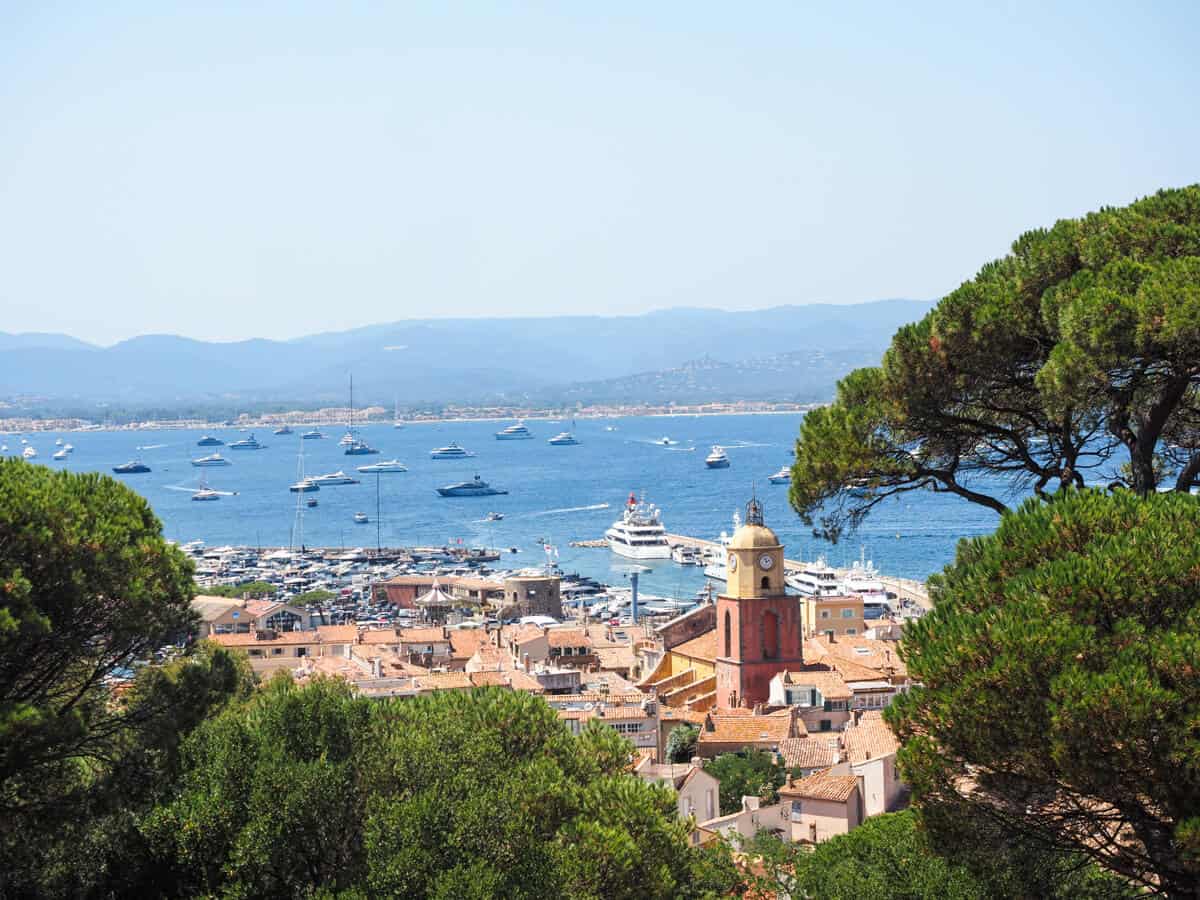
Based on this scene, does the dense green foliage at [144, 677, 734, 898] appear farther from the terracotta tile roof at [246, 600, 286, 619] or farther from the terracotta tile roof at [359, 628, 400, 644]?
the terracotta tile roof at [246, 600, 286, 619]

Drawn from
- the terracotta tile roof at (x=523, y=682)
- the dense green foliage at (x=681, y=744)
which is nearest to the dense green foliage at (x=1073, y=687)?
the dense green foliage at (x=681, y=744)

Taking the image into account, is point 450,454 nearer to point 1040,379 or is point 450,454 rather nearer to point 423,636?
point 423,636

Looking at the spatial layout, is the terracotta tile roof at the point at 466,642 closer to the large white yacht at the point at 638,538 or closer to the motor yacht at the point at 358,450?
the large white yacht at the point at 638,538

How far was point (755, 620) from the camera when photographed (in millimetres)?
33594

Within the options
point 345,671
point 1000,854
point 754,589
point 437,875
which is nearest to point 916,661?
point 1000,854

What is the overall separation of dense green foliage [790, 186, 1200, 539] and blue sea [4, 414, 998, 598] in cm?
6046

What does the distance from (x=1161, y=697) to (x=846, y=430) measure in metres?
3.91

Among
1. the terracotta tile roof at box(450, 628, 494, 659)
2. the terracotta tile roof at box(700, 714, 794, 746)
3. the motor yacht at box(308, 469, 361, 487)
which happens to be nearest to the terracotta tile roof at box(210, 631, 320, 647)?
the terracotta tile roof at box(450, 628, 494, 659)

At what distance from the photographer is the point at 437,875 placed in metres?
12.6

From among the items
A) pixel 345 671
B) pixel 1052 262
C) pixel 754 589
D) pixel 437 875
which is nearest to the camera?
pixel 1052 262

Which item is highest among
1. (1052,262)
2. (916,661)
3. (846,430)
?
(1052,262)

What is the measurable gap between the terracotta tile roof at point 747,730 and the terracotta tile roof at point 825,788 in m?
4.25

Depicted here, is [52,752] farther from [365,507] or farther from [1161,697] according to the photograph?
[365,507]

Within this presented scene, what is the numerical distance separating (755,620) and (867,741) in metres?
7.51
